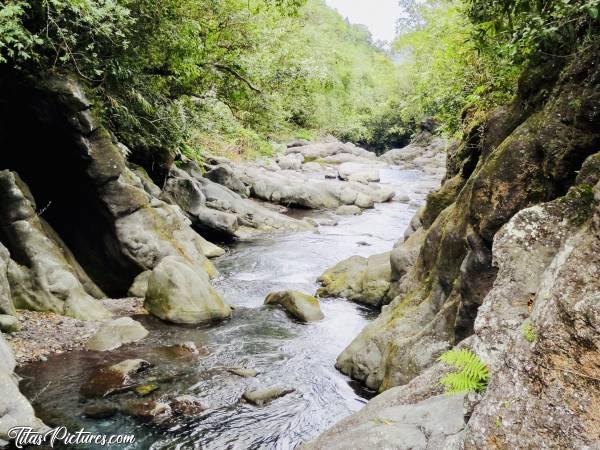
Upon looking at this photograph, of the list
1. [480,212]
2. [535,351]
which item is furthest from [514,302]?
[480,212]

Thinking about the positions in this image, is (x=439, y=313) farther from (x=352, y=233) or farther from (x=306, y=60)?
(x=352, y=233)

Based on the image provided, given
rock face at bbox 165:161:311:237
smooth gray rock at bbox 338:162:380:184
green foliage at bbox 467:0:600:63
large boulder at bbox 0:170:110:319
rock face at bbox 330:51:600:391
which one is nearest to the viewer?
green foliage at bbox 467:0:600:63

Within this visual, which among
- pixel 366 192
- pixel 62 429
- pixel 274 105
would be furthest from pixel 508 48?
pixel 366 192

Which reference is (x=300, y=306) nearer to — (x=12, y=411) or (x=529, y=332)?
(x=12, y=411)

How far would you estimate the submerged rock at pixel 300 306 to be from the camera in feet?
39.8

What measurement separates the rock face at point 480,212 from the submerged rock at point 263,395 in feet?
5.16

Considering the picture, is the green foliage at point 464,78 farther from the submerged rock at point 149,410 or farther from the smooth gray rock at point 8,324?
the smooth gray rock at point 8,324

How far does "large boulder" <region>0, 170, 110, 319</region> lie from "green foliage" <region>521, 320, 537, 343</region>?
1020cm

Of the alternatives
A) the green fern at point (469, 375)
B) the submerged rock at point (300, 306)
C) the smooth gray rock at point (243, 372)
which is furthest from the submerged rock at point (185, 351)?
the green fern at point (469, 375)

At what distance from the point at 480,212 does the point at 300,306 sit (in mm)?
6870


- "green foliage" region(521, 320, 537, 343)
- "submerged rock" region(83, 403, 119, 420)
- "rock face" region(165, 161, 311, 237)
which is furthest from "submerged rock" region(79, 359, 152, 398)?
"rock face" region(165, 161, 311, 237)

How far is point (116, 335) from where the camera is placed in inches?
393

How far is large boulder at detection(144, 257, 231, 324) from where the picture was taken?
1148cm

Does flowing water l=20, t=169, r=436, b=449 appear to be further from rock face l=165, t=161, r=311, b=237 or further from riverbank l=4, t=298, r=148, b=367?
rock face l=165, t=161, r=311, b=237
